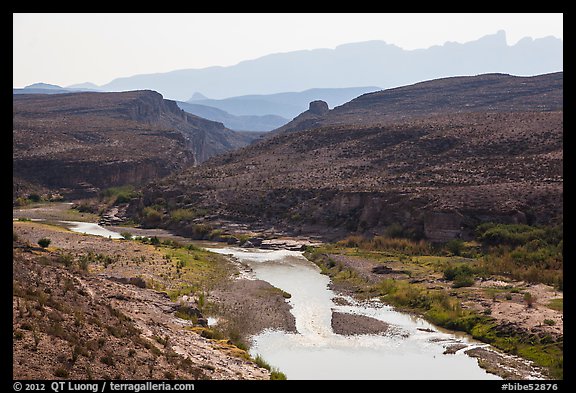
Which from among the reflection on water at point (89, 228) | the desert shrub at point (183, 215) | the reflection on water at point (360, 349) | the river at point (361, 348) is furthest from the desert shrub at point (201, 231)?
the reflection on water at point (360, 349)

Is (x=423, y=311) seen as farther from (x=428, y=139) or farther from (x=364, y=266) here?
(x=428, y=139)

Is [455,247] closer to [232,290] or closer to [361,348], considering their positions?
[232,290]

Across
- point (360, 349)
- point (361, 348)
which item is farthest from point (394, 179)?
point (360, 349)

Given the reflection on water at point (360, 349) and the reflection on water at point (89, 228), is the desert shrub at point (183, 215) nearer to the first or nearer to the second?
the reflection on water at point (89, 228)

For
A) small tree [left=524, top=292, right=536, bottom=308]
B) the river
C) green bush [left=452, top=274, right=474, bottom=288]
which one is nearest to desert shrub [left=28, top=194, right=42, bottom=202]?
the river

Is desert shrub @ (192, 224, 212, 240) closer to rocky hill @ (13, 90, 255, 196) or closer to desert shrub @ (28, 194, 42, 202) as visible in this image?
desert shrub @ (28, 194, 42, 202)

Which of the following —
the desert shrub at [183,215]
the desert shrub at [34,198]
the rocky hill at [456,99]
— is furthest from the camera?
the rocky hill at [456,99]
